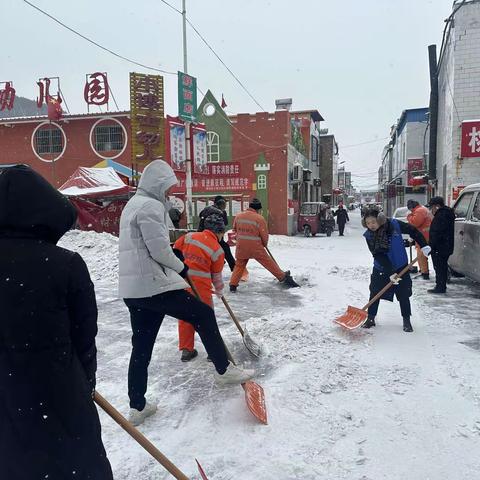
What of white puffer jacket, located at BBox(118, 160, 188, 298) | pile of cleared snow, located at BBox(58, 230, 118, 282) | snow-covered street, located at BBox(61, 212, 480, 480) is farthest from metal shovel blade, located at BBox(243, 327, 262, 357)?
pile of cleared snow, located at BBox(58, 230, 118, 282)

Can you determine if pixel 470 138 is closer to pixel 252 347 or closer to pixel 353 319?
pixel 353 319

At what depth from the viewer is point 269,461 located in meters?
2.59

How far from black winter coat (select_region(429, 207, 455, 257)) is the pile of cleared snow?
6287mm

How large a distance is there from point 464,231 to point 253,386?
5.47 meters

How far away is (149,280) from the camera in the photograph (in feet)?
9.57

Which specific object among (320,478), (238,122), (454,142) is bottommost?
(320,478)

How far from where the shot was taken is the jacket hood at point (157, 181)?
3.08m

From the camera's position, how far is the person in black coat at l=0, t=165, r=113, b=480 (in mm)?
1482

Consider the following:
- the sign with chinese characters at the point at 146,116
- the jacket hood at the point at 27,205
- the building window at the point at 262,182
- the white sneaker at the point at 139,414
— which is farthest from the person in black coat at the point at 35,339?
the building window at the point at 262,182

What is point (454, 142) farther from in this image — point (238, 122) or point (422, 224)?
point (238, 122)

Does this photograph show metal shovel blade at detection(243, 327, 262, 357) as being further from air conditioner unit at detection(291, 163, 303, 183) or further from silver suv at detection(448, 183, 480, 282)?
air conditioner unit at detection(291, 163, 303, 183)

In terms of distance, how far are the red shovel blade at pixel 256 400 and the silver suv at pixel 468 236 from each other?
4.79m

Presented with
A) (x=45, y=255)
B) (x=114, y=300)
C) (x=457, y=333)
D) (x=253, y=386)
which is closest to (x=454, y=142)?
(x=457, y=333)

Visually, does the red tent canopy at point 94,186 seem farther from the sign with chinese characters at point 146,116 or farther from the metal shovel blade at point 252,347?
the metal shovel blade at point 252,347
